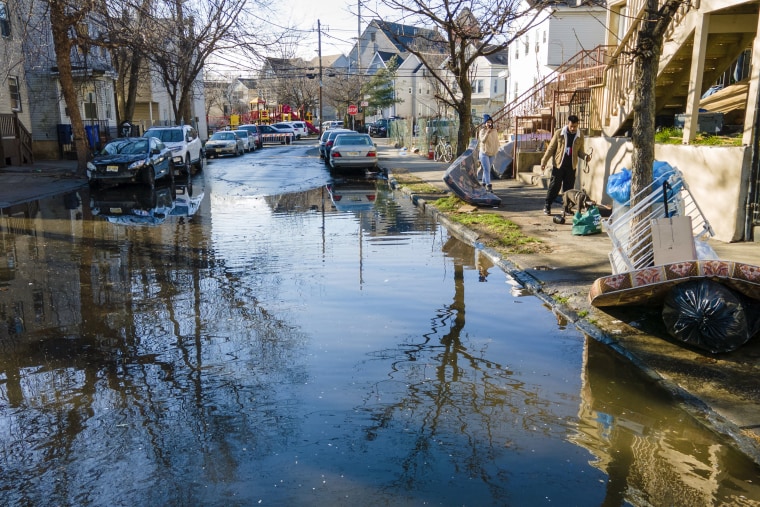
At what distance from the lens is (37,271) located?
9.18 metres

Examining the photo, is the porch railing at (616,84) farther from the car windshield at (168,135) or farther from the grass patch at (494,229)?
the car windshield at (168,135)

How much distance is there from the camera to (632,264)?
6.75 m

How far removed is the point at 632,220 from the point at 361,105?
216 feet

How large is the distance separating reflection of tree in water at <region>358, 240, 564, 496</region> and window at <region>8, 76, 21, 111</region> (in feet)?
90.8

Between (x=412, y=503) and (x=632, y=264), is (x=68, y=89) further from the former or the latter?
(x=412, y=503)

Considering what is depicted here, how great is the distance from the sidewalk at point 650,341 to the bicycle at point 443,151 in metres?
16.4

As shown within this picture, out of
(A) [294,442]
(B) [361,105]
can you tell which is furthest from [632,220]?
(B) [361,105]

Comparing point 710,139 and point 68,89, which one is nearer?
point 710,139

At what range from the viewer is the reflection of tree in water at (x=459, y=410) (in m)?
4.11

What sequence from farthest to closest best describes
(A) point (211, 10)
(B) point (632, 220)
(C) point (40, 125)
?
1. (C) point (40, 125)
2. (A) point (211, 10)
3. (B) point (632, 220)

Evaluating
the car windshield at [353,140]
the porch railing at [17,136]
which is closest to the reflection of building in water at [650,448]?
the car windshield at [353,140]

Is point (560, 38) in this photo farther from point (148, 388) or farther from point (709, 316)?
point (148, 388)

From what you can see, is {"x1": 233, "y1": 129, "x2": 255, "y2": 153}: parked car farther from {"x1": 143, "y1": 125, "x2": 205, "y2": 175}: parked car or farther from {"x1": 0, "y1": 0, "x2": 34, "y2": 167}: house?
{"x1": 0, "y1": 0, "x2": 34, "y2": 167}: house

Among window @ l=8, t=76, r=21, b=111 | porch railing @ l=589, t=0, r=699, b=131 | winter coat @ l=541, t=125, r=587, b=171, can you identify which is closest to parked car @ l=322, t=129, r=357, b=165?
window @ l=8, t=76, r=21, b=111
